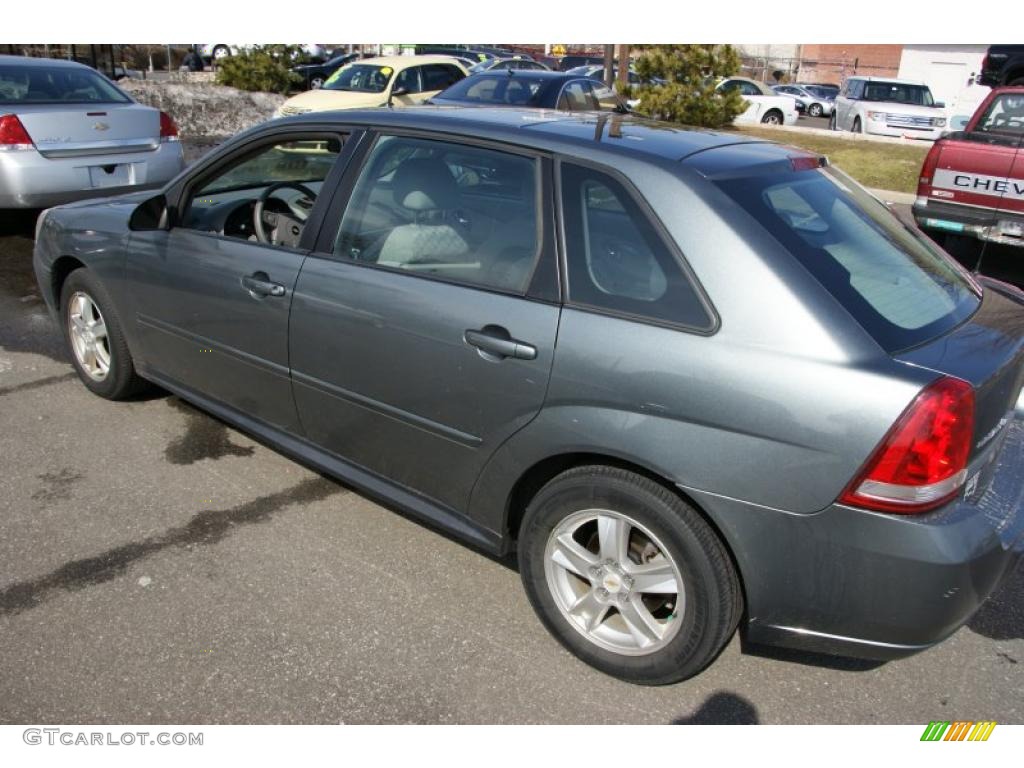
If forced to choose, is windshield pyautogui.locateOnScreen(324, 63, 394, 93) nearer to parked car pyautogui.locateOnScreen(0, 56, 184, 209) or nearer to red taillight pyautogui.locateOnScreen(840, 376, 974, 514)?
parked car pyautogui.locateOnScreen(0, 56, 184, 209)

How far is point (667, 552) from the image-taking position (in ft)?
8.34

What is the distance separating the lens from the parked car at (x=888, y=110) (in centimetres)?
1853

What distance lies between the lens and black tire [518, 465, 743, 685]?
2.47 metres

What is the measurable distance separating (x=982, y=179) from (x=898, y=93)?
14.7 meters

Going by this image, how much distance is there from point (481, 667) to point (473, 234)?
1.45 meters

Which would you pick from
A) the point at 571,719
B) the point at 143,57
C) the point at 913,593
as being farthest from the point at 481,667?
the point at 143,57

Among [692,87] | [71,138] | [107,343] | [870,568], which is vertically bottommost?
[107,343]

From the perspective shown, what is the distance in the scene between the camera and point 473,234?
9.86ft

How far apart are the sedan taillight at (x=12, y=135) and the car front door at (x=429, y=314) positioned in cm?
551

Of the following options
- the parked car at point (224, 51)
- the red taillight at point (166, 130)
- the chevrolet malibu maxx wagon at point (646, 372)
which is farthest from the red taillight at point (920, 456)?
the parked car at point (224, 51)

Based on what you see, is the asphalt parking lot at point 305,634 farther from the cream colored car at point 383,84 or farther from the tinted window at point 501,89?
the cream colored car at point 383,84
